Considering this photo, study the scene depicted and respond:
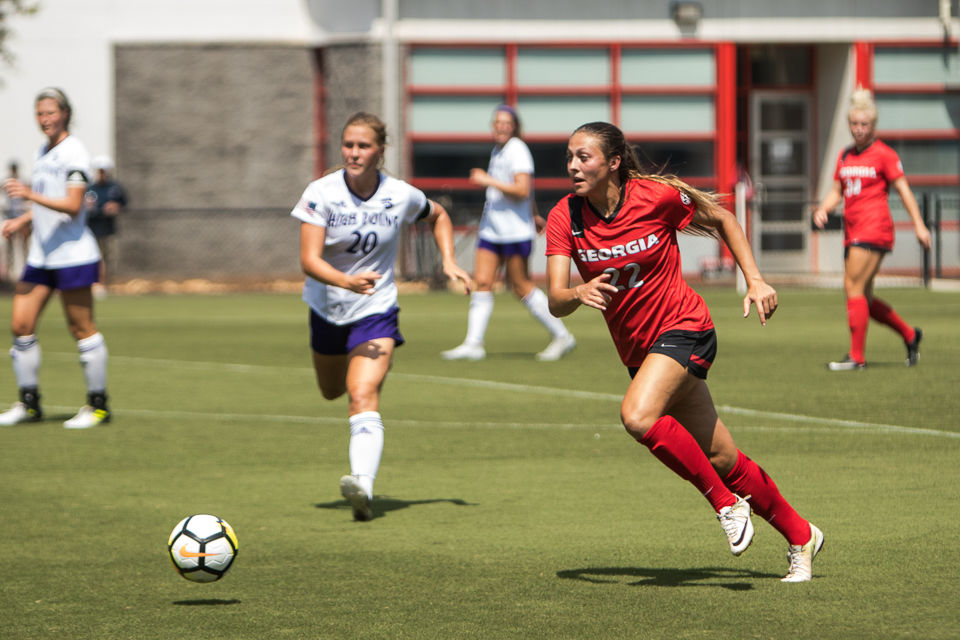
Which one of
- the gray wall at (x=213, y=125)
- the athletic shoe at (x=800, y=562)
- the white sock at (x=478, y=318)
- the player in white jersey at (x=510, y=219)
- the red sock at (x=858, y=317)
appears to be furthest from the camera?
the gray wall at (x=213, y=125)

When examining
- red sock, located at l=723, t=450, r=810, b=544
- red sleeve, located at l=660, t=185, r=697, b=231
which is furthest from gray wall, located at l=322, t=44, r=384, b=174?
red sock, located at l=723, t=450, r=810, b=544

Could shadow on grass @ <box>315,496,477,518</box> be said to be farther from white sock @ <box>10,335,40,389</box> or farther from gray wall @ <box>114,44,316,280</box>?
gray wall @ <box>114,44,316,280</box>

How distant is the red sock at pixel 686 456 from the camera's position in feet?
19.4

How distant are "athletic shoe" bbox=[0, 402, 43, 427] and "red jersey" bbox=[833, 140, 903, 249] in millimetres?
6759

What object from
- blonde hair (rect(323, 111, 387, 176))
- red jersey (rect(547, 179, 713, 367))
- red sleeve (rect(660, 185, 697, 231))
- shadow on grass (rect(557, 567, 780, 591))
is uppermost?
blonde hair (rect(323, 111, 387, 176))

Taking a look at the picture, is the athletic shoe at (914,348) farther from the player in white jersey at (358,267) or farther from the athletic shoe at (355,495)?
the athletic shoe at (355,495)

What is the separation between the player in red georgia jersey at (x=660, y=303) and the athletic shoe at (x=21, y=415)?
20.2 ft

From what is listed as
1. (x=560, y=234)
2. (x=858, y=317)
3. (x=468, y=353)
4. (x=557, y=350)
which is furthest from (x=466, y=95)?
(x=560, y=234)

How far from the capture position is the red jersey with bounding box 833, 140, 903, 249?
43.4 feet

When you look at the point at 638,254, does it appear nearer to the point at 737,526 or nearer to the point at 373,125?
the point at 737,526

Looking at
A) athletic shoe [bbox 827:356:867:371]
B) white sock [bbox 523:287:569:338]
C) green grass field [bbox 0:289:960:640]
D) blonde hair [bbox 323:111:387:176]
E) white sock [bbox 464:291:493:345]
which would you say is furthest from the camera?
white sock [bbox 464:291:493:345]

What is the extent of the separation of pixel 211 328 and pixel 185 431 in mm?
9690

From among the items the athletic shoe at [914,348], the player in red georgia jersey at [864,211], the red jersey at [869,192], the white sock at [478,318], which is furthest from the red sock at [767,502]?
the white sock at [478,318]

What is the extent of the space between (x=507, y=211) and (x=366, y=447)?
7526 millimetres
